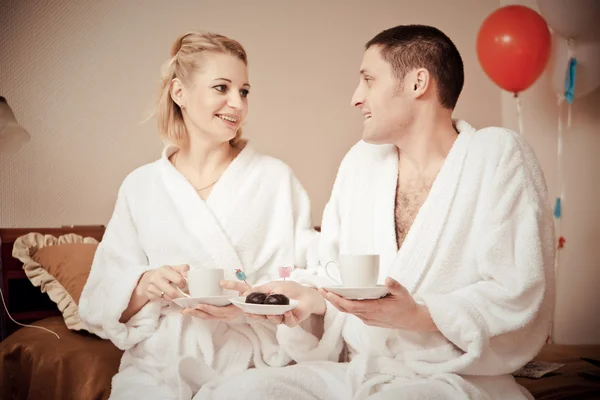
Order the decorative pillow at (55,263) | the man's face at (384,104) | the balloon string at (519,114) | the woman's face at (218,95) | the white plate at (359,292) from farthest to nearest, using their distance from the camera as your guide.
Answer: the balloon string at (519,114)
the decorative pillow at (55,263)
the woman's face at (218,95)
the man's face at (384,104)
the white plate at (359,292)

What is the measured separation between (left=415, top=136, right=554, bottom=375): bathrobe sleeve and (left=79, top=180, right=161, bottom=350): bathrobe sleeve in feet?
2.12

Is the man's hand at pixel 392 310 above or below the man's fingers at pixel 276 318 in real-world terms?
above

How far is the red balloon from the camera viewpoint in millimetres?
1908

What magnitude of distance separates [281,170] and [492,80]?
2.66 ft

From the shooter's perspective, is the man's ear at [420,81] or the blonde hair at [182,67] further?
the blonde hair at [182,67]

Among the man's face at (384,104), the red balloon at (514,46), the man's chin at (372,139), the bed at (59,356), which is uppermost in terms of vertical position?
the red balloon at (514,46)

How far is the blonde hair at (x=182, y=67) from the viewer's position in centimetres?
155

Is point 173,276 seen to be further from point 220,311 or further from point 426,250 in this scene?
point 426,250

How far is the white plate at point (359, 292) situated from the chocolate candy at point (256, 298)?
0.15 metres

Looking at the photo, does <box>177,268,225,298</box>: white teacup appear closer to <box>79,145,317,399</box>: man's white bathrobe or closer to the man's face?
<box>79,145,317,399</box>: man's white bathrobe

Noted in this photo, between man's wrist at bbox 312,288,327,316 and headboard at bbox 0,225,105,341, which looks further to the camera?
headboard at bbox 0,225,105,341

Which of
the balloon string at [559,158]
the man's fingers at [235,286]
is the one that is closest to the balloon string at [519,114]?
the balloon string at [559,158]

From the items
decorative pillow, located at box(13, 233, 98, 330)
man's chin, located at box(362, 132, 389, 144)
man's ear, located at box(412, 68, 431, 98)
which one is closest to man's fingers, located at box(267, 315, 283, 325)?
man's chin, located at box(362, 132, 389, 144)

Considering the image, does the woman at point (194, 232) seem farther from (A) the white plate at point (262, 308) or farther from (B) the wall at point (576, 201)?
(B) the wall at point (576, 201)
